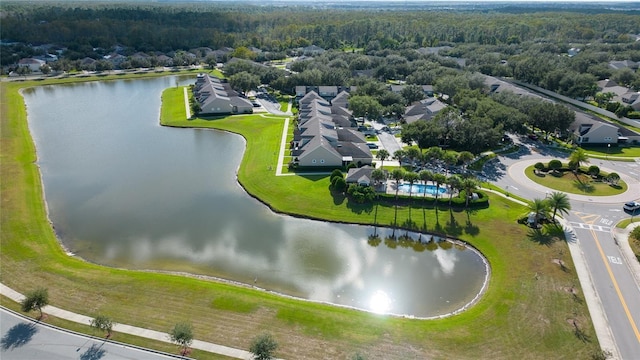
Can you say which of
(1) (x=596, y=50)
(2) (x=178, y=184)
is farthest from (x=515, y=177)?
(1) (x=596, y=50)

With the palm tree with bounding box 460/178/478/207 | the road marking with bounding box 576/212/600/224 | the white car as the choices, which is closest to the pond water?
the palm tree with bounding box 460/178/478/207

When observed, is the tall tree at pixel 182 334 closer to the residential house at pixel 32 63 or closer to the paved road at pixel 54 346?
the paved road at pixel 54 346

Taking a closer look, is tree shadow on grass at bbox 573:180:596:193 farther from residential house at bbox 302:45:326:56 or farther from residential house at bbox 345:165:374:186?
residential house at bbox 302:45:326:56

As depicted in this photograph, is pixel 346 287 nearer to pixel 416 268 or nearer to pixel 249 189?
pixel 416 268

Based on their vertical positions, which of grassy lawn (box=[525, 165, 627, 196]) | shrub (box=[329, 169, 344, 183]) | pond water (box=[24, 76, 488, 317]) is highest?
shrub (box=[329, 169, 344, 183])

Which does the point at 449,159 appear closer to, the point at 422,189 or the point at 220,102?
the point at 422,189

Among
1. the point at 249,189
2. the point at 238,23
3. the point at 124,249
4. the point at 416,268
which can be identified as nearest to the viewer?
the point at 416,268

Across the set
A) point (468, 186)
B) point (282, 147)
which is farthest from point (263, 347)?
point (282, 147)
